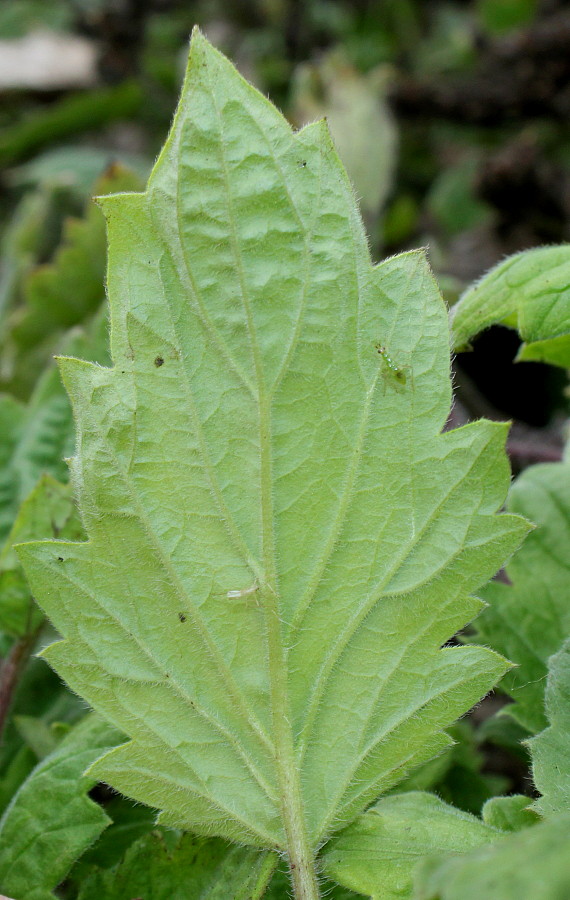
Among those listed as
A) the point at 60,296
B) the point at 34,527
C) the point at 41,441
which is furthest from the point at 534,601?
the point at 60,296

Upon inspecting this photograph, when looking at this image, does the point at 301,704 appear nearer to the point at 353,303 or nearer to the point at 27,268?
the point at 353,303

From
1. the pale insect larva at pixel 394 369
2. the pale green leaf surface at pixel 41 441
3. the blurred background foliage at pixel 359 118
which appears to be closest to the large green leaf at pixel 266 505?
the pale insect larva at pixel 394 369

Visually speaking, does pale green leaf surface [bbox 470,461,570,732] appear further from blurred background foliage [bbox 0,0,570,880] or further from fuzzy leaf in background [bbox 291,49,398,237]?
fuzzy leaf in background [bbox 291,49,398,237]

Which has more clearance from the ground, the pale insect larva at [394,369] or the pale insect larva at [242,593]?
the pale insect larva at [394,369]

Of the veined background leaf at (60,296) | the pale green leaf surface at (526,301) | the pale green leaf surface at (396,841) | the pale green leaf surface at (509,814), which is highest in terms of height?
the veined background leaf at (60,296)

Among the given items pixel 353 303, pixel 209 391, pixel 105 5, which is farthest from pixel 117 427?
pixel 105 5

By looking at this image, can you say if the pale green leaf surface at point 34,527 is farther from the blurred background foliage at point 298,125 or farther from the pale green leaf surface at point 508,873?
the pale green leaf surface at point 508,873

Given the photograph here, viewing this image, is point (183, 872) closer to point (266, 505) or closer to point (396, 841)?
point (396, 841)
